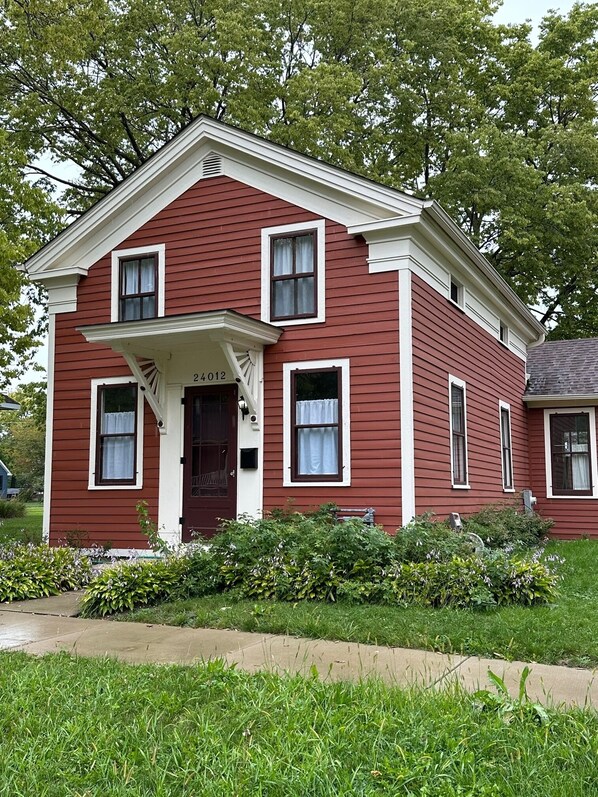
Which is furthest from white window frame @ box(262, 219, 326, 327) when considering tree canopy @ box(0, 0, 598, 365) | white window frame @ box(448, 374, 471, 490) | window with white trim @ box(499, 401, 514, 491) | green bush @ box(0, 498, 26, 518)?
green bush @ box(0, 498, 26, 518)

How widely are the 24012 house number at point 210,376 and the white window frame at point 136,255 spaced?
1.26 metres

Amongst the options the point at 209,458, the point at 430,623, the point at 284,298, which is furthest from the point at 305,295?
the point at 430,623

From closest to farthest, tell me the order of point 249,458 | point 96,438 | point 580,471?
point 249,458 → point 96,438 → point 580,471

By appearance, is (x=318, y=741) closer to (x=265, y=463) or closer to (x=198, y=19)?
(x=265, y=463)

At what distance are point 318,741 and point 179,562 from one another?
5.33 m

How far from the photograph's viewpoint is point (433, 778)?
3375 millimetres

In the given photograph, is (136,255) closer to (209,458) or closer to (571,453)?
(209,458)

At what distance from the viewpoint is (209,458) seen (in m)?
12.1

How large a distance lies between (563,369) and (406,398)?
32.4 ft

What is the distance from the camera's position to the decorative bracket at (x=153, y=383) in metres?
12.0

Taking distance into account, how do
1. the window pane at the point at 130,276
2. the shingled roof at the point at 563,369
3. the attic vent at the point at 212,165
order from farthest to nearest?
the shingled roof at the point at 563,369, the window pane at the point at 130,276, the attic vent at the point at 212,165

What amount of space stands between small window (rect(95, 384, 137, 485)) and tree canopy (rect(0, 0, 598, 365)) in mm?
9068

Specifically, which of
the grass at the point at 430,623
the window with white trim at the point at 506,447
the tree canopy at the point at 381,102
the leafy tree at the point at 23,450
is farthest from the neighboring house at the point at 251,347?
the leafy tree at the point at 23,450

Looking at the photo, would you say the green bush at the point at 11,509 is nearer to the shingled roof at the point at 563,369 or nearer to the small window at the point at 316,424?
the shingled roof at the point at 563,369
